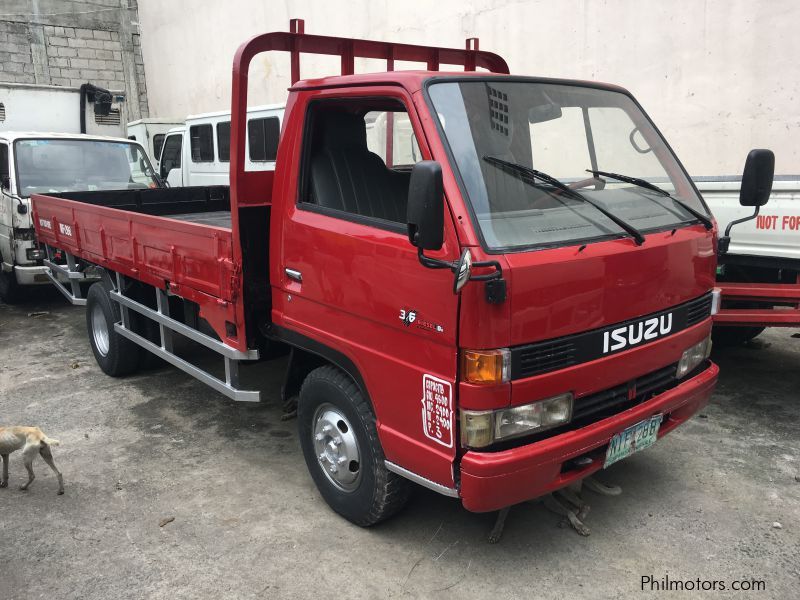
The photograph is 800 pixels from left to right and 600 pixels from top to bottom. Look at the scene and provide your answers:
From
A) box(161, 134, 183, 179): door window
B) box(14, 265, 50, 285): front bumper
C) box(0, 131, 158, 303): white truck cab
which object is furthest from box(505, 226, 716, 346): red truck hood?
box(161, 134, 183, 179): door window

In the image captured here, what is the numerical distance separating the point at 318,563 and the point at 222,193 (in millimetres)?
4574

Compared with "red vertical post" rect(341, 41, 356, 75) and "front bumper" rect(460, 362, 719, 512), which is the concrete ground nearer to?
"front bumper" rect(460, 362, 719, 512)

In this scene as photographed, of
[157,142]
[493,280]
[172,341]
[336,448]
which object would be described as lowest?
[336,448]

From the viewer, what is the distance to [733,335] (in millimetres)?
5875

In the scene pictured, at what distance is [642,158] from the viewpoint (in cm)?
345

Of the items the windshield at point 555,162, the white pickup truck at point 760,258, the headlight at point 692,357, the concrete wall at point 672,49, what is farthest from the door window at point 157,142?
the headlight at point 692,357

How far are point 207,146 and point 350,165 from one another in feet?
28.1

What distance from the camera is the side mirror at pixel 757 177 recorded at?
336cm

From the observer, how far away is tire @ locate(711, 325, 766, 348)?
5.80 metres

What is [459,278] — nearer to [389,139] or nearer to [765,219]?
[389,139]

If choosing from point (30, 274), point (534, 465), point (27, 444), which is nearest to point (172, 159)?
point (30, 274)

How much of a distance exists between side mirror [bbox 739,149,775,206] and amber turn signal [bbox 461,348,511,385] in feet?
5.97

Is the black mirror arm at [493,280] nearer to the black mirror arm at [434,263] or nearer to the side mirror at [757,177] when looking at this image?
the black mirror arm at [434,263]

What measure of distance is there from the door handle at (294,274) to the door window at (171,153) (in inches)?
370
